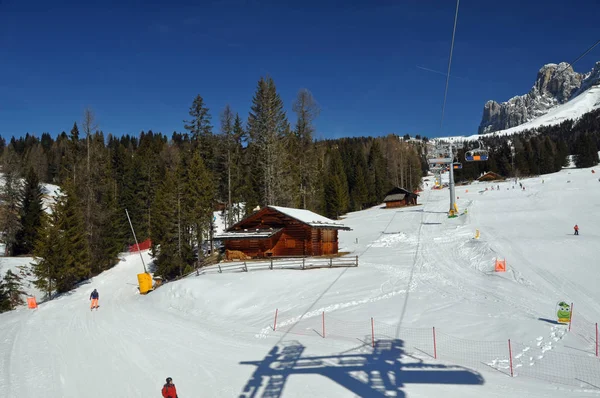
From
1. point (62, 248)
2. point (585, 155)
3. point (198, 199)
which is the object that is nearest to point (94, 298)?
point (62, 248)

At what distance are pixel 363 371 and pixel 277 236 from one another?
21.8m

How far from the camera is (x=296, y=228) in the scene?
109ft

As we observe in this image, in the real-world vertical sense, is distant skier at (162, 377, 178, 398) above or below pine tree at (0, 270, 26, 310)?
above

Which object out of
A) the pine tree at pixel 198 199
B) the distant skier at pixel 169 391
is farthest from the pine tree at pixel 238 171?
the distant skier at pixel 169 391

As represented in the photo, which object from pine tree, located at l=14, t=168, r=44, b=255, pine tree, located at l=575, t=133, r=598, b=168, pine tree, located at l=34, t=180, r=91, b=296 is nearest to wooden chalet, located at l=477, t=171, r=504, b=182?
pine tree, located at l=575, t=133, r=598, b=168

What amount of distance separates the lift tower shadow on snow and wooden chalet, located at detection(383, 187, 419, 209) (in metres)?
63.2

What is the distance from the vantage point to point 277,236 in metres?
33.5

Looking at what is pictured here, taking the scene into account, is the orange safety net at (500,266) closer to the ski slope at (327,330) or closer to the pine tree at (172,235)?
the ski slope at (327,330)

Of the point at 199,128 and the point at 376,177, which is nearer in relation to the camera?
the point at 199,128

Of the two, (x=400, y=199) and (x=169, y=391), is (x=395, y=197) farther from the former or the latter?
(x=169, y=391)

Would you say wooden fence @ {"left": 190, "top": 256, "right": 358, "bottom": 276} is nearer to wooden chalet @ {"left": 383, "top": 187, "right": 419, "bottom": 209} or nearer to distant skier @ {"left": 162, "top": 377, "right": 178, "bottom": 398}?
distant skier @ {"left": 162, "top": 377, "right": 178, "bottom": 398}

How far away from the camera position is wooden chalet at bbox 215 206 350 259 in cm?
3291

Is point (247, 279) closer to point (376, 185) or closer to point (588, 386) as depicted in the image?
point (588, 386)

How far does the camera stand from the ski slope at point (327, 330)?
11.5 m
